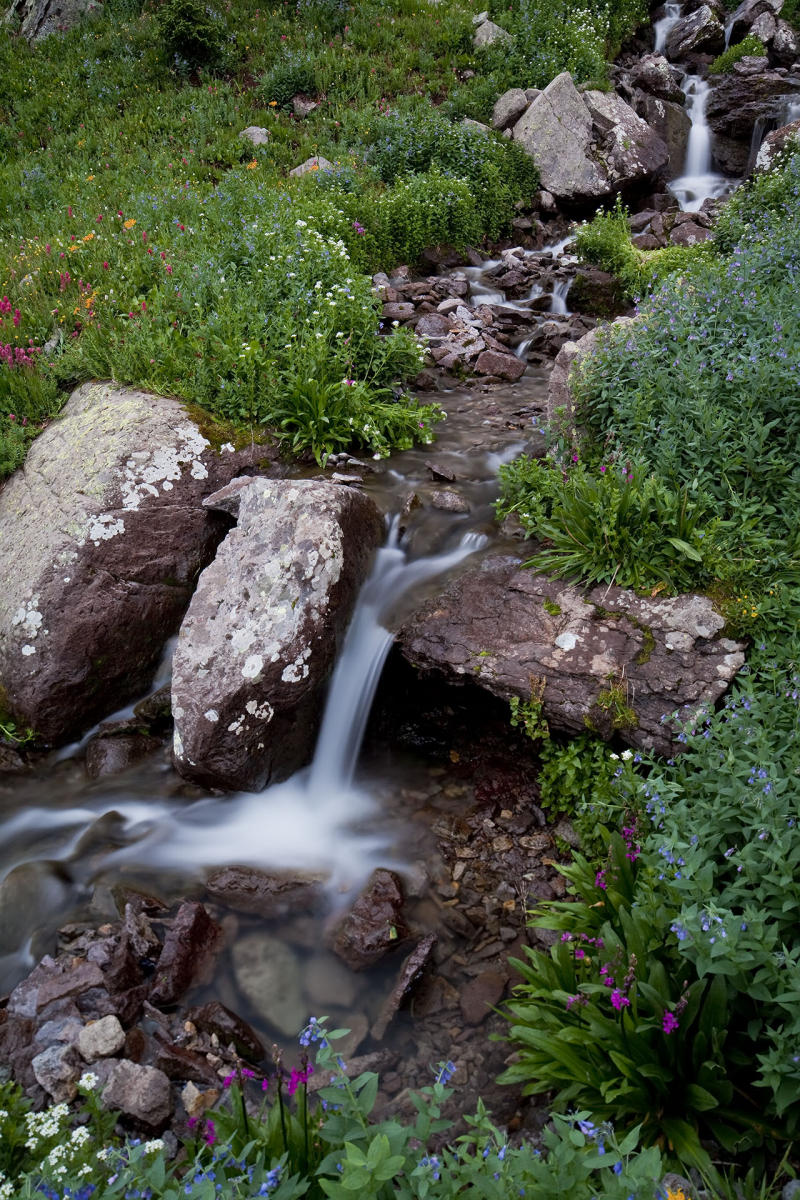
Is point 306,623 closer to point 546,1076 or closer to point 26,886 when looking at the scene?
point 26,886

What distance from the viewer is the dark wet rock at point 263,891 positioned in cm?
466

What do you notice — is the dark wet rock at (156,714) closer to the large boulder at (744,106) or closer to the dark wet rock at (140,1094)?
the dark wet rock at (140,1094)

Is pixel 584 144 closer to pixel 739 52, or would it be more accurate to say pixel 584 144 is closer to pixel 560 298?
pixel 560 298

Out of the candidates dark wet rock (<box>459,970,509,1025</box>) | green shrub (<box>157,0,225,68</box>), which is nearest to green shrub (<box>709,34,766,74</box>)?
green shrub (<box>157,0,225,68</box>)

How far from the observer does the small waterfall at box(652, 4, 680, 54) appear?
19.1 metres

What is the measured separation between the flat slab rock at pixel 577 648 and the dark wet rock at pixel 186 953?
2147 mm

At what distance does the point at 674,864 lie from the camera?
3248mm

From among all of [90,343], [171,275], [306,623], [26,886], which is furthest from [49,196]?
[26,886]

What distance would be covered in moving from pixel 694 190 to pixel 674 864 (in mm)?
16052

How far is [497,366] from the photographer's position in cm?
941

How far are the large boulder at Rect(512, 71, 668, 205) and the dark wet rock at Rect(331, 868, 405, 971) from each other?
1420 centimetres

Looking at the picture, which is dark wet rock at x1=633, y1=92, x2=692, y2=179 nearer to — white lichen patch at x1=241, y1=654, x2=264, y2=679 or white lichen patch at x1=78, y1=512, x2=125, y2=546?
white lichen patch at x1=78, y1=512, x2=125, y2=546

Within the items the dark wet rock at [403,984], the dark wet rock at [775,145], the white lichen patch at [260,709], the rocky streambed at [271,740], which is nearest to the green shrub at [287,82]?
the dark wet rock at [775,145]

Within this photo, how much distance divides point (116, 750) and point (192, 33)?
57.7 feet
